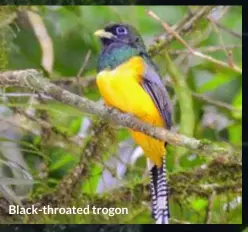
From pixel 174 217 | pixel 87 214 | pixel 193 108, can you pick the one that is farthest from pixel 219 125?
pixel 87 214

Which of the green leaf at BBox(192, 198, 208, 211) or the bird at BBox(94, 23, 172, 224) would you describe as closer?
the bird at BBox(94, 23, 172, 224)

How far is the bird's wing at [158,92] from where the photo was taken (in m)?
2.26

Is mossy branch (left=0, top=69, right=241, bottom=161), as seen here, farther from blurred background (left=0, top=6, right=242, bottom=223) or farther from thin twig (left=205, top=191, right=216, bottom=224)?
thin twig (left=205, top=191, right=216, bottom=224)

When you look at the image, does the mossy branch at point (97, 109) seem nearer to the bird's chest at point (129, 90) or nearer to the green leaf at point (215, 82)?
the bird's chest at point (129, 90)

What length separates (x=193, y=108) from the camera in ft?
7.63

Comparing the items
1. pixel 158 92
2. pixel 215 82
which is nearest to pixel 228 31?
pixel 215 82

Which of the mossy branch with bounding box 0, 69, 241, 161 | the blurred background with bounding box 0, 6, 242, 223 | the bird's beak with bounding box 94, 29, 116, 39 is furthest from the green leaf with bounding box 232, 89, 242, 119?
the bird's beak with bounding box 94, 29, 116, 39

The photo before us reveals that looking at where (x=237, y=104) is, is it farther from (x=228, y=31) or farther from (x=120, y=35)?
(x=120, y=35)

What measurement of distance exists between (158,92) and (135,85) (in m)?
0.07

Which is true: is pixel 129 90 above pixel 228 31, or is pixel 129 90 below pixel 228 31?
below

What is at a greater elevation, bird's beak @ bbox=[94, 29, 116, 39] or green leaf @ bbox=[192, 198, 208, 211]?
bird's beak @ bbox=[94, 29, 116, 39]

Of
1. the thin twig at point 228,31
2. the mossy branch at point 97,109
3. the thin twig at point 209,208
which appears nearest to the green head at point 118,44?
the mossy branch at point 97,109

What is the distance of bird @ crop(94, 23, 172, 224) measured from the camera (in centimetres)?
225

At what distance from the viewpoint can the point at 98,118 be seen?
2.30 meters
